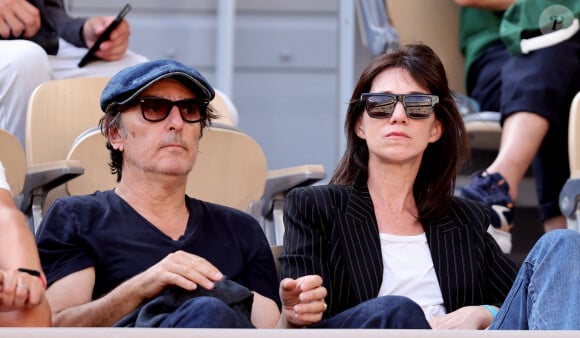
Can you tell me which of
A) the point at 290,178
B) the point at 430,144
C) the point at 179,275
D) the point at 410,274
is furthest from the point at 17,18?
the point at 179,275

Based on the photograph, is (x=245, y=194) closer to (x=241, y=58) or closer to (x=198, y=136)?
(x=198, y=136)

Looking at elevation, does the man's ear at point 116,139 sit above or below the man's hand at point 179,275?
above

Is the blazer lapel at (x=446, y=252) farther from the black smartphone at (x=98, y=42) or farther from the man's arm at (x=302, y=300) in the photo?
the black smartphone at (x=98, y=42)

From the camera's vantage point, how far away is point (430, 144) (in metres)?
3.25

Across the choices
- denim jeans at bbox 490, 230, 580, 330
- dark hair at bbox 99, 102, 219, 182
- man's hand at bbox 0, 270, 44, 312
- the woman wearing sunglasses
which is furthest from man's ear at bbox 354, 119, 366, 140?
man's hand at bbox 0, 270, 44, 312

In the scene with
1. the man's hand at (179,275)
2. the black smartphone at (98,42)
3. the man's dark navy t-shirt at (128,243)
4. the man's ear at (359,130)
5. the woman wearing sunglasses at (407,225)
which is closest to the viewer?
the man's hand at (179,275)

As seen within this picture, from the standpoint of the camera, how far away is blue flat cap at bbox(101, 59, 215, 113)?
281 centimetres

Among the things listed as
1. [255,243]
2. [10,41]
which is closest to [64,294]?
[255,243]

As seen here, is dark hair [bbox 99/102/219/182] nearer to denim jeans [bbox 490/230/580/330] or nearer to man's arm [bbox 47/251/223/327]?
man's arm [bbox 47/251/223/327]

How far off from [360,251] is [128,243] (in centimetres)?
52

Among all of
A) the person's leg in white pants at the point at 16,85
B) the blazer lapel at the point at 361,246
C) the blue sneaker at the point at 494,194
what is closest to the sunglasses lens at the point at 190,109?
the blazer lapel at the point at 361,246

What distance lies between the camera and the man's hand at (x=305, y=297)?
2.53m

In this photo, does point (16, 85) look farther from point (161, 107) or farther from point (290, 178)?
point (161, 107)

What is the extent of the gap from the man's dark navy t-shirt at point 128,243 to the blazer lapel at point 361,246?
0.17m
